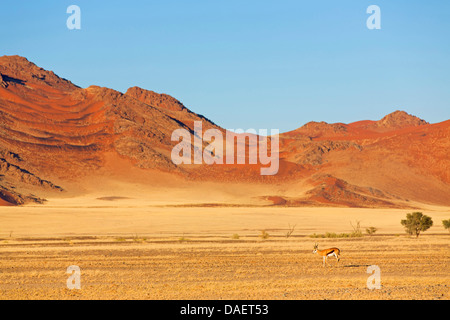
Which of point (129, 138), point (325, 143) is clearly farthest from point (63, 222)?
point (325, 143)

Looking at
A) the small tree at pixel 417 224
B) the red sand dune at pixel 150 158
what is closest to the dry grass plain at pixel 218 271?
the small tree at pixel 417 224

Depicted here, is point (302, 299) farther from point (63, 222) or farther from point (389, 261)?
point (63, 222)

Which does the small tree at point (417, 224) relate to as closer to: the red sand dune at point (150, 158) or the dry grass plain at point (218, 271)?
the dry grass plain at point (218, 271)

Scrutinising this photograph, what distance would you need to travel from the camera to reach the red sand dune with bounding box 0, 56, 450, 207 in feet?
364

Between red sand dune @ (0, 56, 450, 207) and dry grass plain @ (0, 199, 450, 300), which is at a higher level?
red sand dune @ (0, 56, 450, 207)

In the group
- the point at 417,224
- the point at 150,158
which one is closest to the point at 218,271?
the point at 417,224

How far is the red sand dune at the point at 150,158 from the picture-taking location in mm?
111000

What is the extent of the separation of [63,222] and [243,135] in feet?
384

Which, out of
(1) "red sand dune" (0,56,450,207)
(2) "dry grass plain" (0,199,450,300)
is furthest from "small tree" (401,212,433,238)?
(1) "red sand dune" (0,56,450,207)

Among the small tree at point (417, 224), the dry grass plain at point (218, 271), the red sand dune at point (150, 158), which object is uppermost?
the red sand dune at point (150, 158)

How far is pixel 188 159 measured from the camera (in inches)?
5325

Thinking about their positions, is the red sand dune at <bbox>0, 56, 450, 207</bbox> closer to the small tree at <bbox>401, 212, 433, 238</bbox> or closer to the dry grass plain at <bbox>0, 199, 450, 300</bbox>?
the small tree at <bbox>401, 212, 433, 238</bbox>
